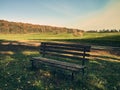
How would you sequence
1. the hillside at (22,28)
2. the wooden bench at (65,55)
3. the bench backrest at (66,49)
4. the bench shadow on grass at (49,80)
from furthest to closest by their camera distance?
the hillside at (22,28)
the bench backrest at (66,49)
the wooden bench at (65,55)
the bench shadow on grass at (49,80)

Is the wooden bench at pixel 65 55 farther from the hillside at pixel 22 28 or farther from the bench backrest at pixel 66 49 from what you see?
the hillside at pixel 22 28

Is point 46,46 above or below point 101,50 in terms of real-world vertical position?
above

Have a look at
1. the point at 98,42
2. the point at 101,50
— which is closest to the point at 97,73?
the point at 101,50

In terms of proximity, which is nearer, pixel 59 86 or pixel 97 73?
pixel 59 86

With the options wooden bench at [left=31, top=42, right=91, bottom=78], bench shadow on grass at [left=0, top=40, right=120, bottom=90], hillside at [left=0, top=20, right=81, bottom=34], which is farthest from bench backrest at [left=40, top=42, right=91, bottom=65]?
hillside at [left=0, top=20, right=81, bottom=34]

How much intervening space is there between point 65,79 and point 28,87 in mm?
1576

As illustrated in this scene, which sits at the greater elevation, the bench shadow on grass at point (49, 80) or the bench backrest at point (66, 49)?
the bench backrest at point (66, 49)

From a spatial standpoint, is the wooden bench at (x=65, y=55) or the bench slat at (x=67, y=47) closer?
the wooden bench at (x=65, y=55)

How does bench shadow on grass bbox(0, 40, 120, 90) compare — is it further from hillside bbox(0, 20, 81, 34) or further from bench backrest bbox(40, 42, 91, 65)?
hillside bbox(0, 20, 81, 34)

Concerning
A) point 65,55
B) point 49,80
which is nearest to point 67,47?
point 65,55

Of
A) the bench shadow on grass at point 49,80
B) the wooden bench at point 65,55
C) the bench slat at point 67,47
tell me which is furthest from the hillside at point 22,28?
the bench shadow on grass at point 49,80

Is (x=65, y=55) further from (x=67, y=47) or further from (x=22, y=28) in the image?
(x=22, y=28)

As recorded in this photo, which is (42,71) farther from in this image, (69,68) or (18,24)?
(18,24)

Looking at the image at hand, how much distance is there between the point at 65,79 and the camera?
8.15m
